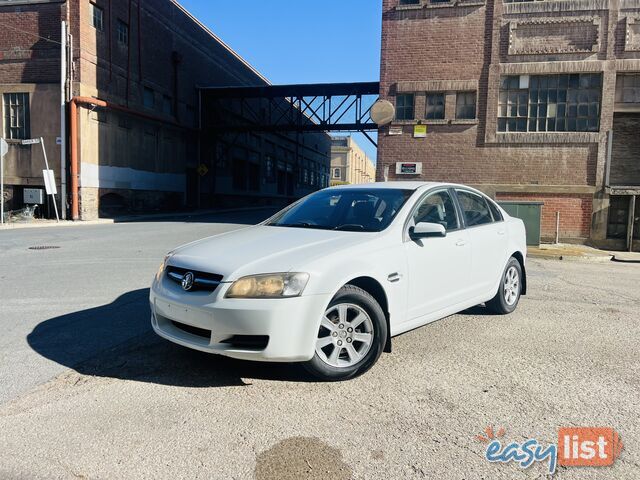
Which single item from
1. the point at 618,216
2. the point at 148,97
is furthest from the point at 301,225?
the point at 148,97

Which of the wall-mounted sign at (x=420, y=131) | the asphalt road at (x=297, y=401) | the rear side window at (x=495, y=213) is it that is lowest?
the asphalt road at (x=297, y=401)

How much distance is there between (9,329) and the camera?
493 cm

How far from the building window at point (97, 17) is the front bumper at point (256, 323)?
2393 centimetres

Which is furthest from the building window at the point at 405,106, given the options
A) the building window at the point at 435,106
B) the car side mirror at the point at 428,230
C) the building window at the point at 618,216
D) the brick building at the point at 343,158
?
the brick building at the point at 343,158

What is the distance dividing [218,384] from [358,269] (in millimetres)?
1357

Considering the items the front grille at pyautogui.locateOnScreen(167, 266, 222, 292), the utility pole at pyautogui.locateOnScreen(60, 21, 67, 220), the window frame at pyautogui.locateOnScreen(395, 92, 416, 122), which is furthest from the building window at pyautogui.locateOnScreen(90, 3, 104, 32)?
the front grille at pyautogui.locateOnScreen(167, 266, 222, 292)

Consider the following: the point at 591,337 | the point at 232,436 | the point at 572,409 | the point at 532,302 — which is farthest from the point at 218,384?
the point at 532,302

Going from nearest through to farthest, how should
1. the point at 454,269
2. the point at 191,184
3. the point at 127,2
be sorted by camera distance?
the point at 454,269
the point at 127,2
the point at 191,184

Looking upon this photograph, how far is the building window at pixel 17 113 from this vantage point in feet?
73.2

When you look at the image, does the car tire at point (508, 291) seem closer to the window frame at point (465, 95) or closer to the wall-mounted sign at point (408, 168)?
the wall-mounted sign at point (408, 168)

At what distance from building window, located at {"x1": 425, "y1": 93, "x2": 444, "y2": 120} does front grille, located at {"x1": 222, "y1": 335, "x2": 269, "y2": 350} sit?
15352 mm

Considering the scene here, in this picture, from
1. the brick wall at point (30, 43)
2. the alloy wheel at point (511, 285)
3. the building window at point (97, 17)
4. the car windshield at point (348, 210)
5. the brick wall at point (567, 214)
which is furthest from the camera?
the building window at point (97, 17)

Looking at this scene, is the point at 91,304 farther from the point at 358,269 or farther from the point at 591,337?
the point at 591,337

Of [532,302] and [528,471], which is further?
[532,302]
